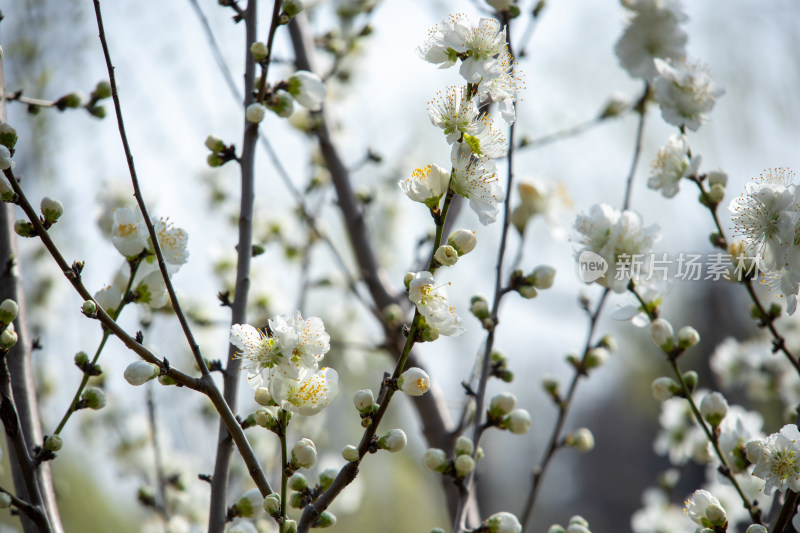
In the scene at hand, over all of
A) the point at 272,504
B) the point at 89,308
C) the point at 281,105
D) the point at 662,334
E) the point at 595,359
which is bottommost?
the point at 272,504

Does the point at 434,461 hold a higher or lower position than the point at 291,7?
lower

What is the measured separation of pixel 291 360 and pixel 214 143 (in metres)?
0.53

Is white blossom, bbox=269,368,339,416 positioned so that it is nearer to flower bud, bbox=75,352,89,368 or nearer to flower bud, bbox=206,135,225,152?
flower bud, bbox=75,352,89,368

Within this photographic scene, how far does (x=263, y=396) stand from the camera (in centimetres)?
96

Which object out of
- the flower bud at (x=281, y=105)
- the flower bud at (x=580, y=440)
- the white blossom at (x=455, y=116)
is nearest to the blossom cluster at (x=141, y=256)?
the flower bud at (x=281, y=105)

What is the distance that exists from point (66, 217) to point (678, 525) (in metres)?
2.67

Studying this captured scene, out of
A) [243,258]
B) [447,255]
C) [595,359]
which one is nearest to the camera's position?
[447,255]

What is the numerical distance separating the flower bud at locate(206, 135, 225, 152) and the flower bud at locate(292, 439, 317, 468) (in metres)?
0.60

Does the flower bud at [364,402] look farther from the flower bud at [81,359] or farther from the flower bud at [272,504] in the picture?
the flower bud at [81,359]

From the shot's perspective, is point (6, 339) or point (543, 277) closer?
point (6, 339)

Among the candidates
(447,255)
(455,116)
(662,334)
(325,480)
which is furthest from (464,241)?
(662,334)

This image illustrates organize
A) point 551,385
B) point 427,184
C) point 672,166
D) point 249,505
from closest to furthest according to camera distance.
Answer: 1. point 427,184
2. point 249,505
3. point 672,166
4. point 551,385

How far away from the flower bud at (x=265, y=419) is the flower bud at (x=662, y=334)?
743 millimetres

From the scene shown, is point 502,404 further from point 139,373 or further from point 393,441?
point 139,373
